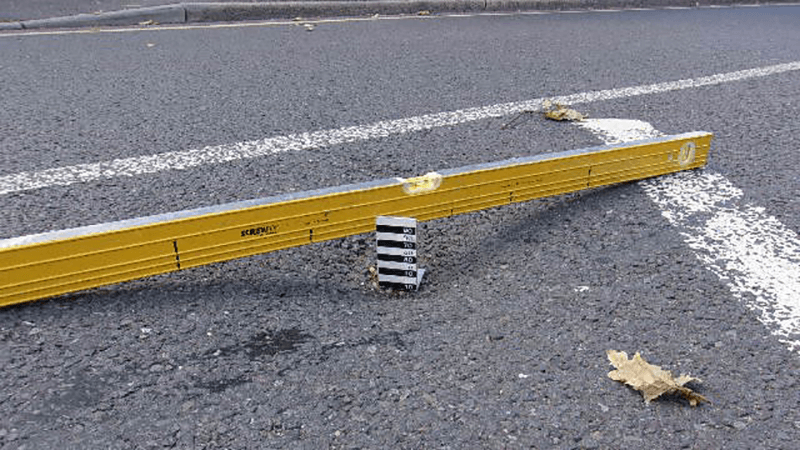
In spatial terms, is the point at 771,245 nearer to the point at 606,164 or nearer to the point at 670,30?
the point at 606,164

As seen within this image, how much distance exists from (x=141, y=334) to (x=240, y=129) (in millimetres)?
1941

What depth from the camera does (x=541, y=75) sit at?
521 centimetres

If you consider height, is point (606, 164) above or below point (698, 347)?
above

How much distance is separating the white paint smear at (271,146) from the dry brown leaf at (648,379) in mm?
2097

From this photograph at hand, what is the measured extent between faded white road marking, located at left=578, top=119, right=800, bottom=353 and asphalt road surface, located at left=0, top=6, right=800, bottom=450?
0.02 m

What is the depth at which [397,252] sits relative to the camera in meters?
2.35

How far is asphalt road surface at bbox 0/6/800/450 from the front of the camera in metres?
1.79

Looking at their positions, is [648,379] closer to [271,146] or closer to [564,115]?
[271,146]

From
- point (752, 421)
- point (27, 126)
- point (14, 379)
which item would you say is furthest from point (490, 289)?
point (27, 126)

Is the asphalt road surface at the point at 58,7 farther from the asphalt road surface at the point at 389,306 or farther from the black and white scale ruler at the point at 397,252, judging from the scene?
the black and white scale ruler at the point at 397,252

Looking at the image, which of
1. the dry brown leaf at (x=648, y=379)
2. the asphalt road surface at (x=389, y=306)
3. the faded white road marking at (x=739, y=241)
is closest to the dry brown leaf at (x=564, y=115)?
the asphalt road surface at (x=389, y=306)

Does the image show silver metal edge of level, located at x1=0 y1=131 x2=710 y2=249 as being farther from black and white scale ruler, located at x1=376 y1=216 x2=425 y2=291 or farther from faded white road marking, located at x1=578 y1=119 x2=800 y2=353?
faded white road marking, located at x1=578 y1=119 x2=800 y2=353

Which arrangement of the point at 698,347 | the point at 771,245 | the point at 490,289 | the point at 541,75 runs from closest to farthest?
the point at 698,347
the point at 490,289
the point at 771,245
the point at 541,75

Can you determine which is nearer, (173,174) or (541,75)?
→ (173,174)
